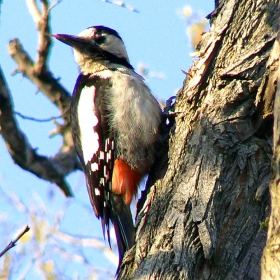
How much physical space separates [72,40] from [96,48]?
241mm

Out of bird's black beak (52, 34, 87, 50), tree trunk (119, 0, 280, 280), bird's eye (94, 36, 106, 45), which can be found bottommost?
tree trunk (119, 0, 280, 280)

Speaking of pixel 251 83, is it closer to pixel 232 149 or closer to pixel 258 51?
pixel 258 51

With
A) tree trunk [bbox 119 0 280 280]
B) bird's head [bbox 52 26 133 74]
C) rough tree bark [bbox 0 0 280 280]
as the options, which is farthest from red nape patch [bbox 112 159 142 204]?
bird's head [bbox 52 26 133 74]

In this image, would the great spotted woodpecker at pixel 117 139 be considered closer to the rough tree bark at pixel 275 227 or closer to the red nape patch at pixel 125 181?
the red nape patch at pixel 125 181

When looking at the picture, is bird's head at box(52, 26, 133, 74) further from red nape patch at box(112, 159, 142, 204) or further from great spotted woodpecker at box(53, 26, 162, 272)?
red nape patch at box(112, 159, 142, 204)

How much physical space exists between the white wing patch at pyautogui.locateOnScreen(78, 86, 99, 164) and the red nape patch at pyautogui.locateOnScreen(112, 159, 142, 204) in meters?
0.20

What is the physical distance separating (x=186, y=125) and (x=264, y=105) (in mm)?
468

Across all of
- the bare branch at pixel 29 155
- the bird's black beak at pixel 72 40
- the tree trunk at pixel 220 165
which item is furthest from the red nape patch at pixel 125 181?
the bird's black beak at pixel 72 40

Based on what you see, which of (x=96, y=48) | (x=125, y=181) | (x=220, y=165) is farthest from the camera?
(x=96, y=48)

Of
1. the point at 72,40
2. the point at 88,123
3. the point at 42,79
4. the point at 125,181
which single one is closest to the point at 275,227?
the point at 125,181

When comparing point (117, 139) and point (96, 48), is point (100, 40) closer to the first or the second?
point (96, 48)

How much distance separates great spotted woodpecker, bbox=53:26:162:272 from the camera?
158 inches

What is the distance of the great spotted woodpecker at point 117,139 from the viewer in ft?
13.1

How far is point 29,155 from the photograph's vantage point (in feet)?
16.3
